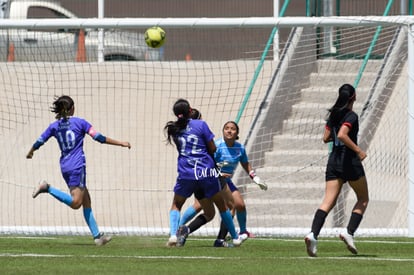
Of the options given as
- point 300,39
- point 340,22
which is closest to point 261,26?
point 340,22

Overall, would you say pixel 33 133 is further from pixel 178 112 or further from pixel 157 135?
pixel 178 112

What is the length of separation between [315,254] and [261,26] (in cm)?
548

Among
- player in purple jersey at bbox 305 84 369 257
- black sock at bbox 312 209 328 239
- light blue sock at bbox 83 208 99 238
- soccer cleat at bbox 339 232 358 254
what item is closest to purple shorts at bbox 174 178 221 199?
light blue sock at bbox 83 208 99 238

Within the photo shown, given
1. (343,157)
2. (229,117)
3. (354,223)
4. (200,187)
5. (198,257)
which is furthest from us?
(229,117)

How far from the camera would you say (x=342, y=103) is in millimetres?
13625

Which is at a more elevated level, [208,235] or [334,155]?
[334,155]

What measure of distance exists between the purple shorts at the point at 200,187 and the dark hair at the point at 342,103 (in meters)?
1.89

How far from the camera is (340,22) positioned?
706 inches

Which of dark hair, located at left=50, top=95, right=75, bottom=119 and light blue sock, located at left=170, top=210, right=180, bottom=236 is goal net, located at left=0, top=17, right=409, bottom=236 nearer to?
dark hair, located at left=50, top=95, right=75, bottom=119

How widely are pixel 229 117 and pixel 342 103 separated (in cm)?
788

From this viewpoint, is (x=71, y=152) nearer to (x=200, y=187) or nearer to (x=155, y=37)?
(x=200, y=187)

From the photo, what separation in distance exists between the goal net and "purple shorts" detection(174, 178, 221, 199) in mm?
5441

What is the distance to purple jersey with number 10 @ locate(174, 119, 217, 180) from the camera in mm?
15008

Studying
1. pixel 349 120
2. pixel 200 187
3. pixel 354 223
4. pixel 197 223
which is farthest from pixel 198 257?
pixel 197 223
